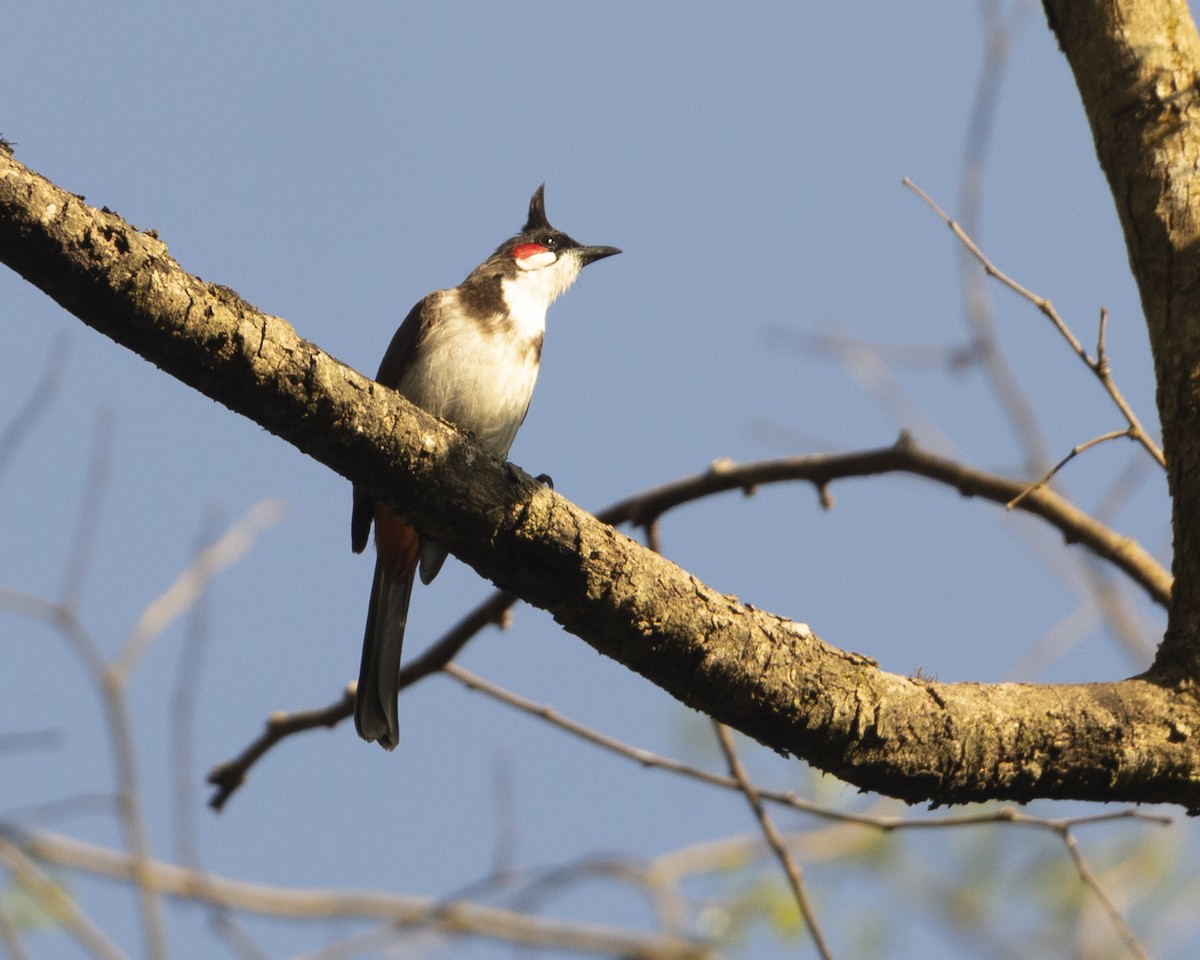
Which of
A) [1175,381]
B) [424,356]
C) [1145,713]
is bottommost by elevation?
[1145,713]

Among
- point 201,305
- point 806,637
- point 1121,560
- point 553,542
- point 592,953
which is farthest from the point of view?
point 592,953

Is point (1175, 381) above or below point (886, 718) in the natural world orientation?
above

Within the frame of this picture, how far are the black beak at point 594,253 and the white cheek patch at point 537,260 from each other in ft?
0.55

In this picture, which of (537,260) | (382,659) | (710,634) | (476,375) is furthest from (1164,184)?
(537,260)

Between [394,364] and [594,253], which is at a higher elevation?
[594,253]

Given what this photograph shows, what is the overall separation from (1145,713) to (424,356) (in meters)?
2.73

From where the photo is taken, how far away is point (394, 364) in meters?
4.53

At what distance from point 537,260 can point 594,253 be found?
44cm

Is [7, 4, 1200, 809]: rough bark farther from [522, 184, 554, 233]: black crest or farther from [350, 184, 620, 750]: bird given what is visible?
[522, 184, 554, 233]: black crest

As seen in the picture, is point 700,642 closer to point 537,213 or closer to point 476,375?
point 476,375

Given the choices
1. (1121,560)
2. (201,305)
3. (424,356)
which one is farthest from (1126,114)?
(424,356)

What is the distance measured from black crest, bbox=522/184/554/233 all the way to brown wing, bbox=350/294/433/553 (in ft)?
4.10

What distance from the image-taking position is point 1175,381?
2543 millimetres

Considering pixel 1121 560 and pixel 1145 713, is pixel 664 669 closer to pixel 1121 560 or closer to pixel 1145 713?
pixel 1145 713
